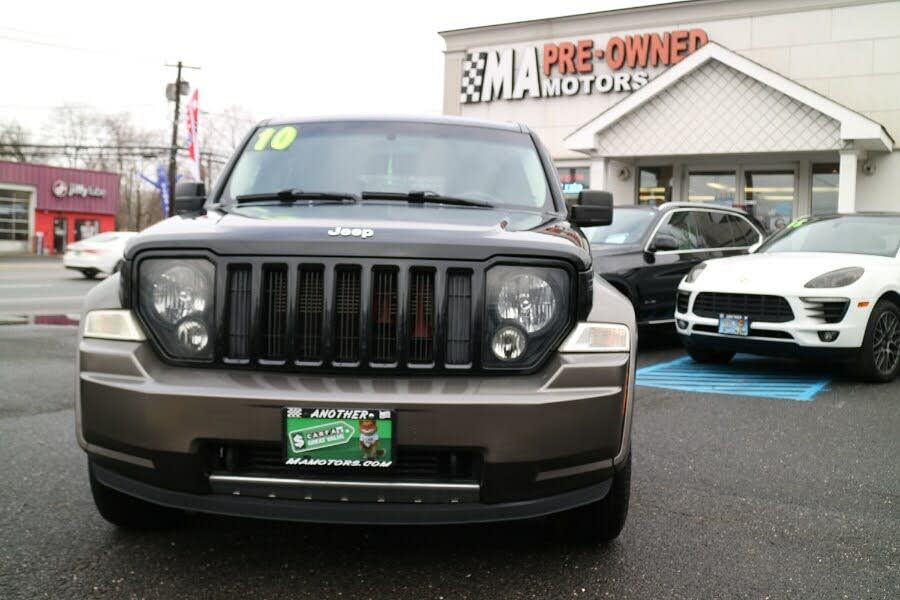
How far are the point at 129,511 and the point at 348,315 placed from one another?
123cm

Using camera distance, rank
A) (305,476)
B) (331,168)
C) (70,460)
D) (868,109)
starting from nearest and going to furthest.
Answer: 1. (305,476)
2. (331,168)
3. (70,460)
4. (868,109)

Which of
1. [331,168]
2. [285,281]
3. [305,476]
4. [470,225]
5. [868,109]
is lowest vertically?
[305,476]

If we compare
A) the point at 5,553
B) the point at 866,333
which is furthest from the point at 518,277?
the point at 866,333

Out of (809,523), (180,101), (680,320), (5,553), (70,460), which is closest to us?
(5,553)

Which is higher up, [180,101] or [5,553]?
[180,101]

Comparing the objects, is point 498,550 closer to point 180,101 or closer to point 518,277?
point 518,277

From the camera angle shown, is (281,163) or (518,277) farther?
(281,163)

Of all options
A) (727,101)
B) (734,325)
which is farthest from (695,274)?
(727,101)

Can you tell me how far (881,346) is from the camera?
283 inches

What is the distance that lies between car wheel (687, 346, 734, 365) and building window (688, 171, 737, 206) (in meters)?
10.5

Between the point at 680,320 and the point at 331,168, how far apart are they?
487 cm

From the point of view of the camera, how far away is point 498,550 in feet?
10.3

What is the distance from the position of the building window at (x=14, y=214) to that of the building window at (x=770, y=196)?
132 feet

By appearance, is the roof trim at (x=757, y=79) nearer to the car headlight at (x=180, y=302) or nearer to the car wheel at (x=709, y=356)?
the car wheel at (x=709, y=356)
